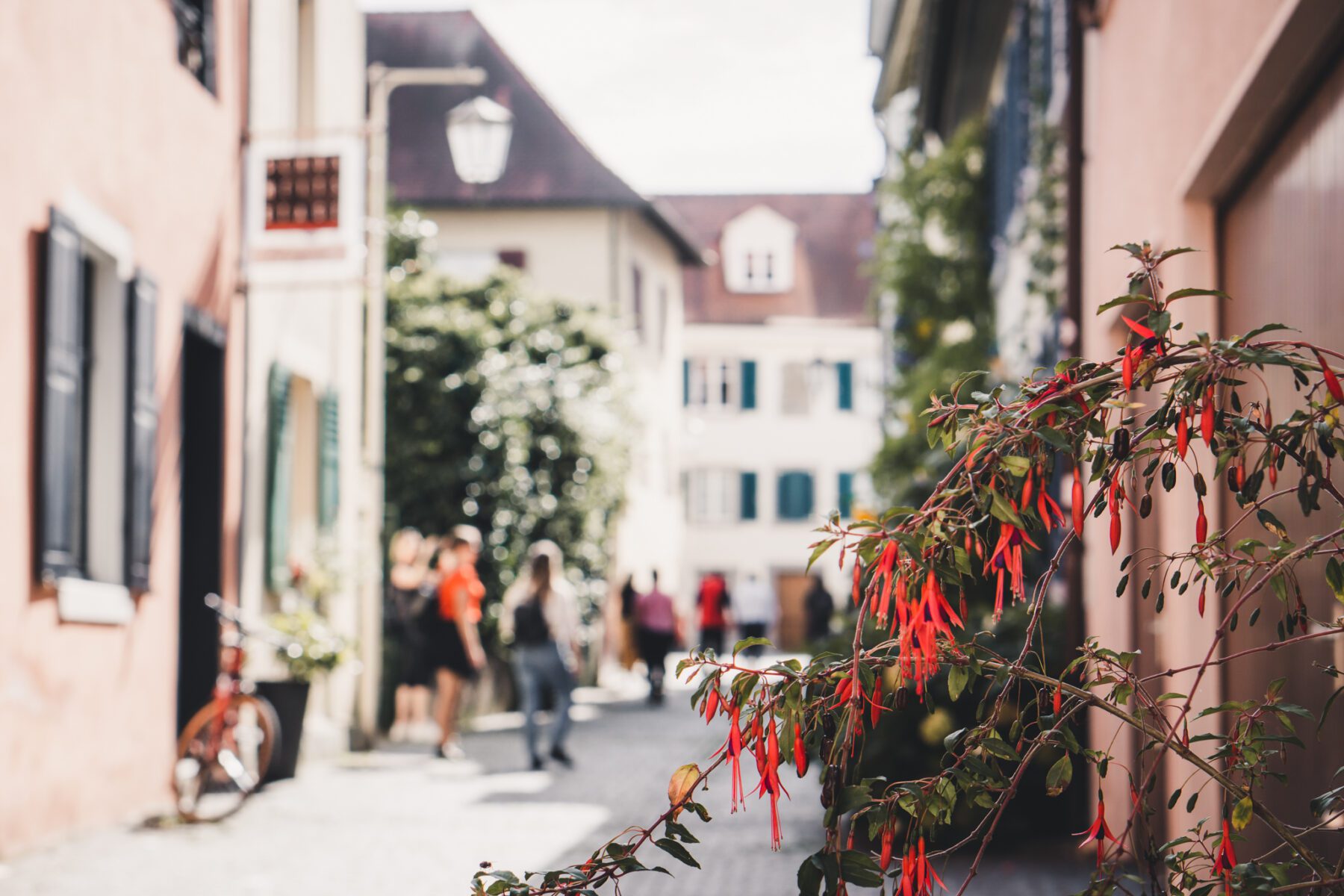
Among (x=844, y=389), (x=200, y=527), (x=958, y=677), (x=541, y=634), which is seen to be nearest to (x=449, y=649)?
(x=541, y=634)

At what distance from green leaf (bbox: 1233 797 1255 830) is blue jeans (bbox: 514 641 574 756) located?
38.7 ft

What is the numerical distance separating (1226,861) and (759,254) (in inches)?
1926

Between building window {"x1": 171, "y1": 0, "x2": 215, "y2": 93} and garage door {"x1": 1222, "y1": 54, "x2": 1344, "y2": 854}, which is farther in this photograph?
building window {"x1": 171, "y1": 0, "x2": 215, "y2": 93}

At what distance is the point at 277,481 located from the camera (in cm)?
1401

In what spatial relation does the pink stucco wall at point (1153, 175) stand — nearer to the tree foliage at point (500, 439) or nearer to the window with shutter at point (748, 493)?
the tree foliage at point (500, 439)

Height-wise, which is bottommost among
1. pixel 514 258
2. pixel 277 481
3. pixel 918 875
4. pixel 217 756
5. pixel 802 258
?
pixel 217 756

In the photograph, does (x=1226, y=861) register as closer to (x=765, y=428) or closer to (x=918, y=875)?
(x=918, y=875)

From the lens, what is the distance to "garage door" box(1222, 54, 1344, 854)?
16.7ft

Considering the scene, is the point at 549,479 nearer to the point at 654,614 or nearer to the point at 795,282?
the point at 654,614

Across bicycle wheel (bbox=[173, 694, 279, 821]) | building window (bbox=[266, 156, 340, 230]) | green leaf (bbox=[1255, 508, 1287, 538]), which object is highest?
building window (bbox=[266, 156, 340, 230])

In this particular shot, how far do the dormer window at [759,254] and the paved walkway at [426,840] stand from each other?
36.1m

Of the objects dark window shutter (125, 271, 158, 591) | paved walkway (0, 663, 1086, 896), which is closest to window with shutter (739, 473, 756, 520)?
paved walkway (0, 663, 1086, 896)

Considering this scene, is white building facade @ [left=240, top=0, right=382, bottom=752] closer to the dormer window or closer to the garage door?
the garage door

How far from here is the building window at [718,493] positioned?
49438 mm
